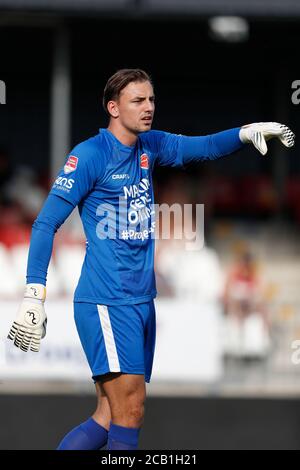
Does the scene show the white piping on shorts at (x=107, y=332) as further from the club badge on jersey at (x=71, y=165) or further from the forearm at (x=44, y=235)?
the club badge on jersey at (x=71, y=165)

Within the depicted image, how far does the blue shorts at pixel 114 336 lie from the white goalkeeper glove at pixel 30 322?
1.05 feet

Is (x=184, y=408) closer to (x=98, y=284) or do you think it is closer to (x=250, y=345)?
(x=250, y=345)

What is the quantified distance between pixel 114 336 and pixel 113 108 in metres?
1.02

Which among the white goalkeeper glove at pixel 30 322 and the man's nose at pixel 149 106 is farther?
the man's nose at pixel 149 106

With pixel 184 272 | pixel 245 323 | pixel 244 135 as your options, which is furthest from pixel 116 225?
pixel 184 272

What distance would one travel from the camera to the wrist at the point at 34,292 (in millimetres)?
4820

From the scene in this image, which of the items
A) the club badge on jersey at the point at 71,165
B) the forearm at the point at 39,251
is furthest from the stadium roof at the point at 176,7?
the forearm at the point at 39,251

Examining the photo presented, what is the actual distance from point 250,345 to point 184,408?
81cm

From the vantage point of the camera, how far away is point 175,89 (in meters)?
17.3

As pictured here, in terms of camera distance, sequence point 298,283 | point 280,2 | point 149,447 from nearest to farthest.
Result: point 149,447 → point 280,2 → point 298,283

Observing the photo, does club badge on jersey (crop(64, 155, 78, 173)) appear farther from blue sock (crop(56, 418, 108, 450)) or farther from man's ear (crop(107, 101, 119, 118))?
blue sock (crop(56, 418, 108, 450))

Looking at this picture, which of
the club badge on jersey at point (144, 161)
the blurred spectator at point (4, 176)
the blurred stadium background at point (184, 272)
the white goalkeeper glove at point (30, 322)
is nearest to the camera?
the white goalkeeper glove at point (30, 322)

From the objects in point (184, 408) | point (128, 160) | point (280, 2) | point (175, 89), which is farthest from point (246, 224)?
point (128, 160)

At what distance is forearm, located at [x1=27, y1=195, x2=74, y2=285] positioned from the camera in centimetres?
483
